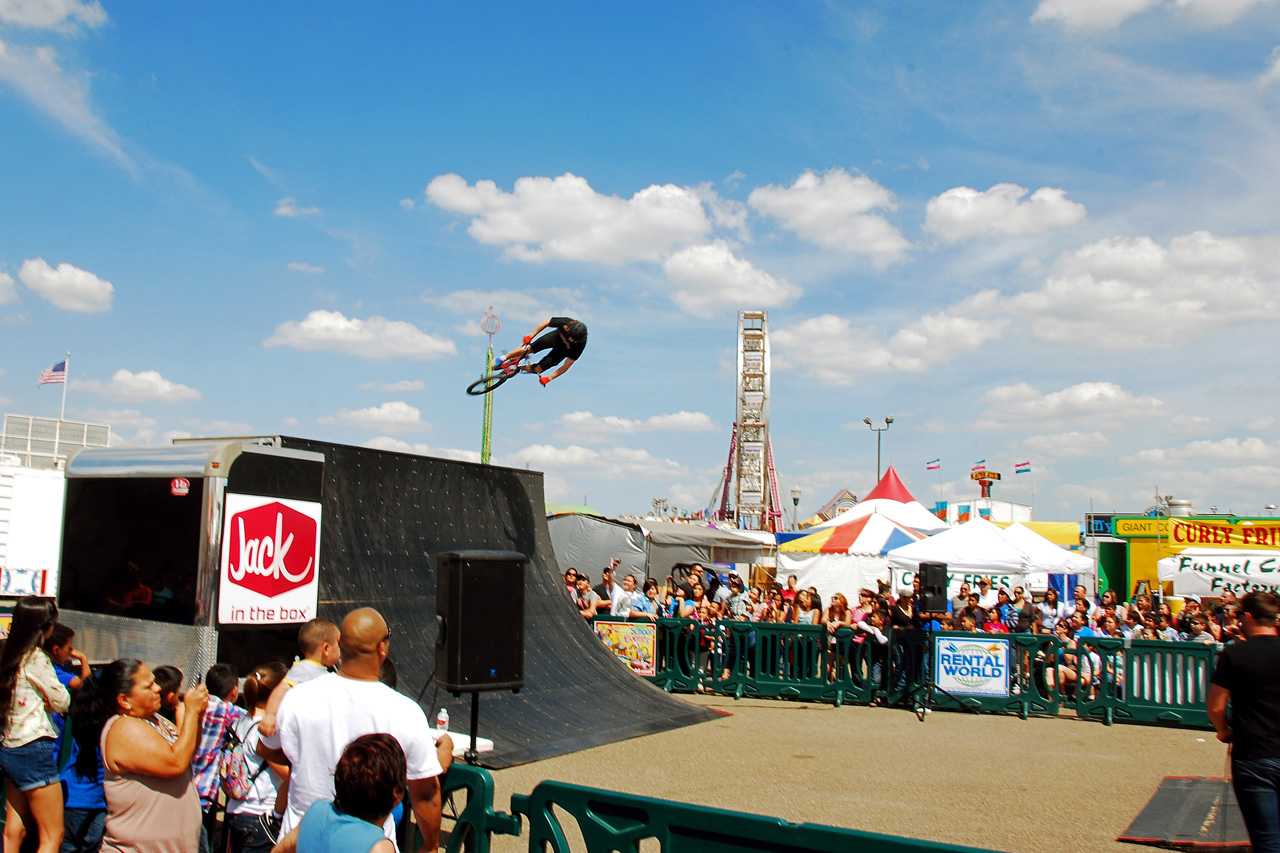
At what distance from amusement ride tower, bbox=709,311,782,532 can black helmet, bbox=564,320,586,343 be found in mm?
83287

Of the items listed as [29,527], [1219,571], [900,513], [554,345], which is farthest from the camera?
[900,513]

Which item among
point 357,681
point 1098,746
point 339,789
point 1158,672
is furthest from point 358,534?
point 1158,672

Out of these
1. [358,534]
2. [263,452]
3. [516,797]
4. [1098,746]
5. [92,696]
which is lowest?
[1098,746]

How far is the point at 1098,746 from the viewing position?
1011cm

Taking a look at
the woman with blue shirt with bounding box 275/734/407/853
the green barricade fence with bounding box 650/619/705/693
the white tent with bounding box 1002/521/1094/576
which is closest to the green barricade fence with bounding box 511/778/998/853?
the woman with blue shirt with bounding box 275/734/407/853

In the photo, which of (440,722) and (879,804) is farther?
(879,804)

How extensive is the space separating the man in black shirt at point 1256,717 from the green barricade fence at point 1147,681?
26.6 ft

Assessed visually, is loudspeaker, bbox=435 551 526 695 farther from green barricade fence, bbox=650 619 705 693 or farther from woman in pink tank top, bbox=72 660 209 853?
green barricade fence, bbox=650 619 705 693

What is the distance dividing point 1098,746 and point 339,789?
383 inches

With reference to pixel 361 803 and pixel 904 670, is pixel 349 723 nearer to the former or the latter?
pixel 361 803

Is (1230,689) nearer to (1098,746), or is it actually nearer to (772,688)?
(1098,746)

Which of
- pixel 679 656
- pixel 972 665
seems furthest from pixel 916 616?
pixel 679 656

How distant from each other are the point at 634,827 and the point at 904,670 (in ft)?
Answer: 32.7

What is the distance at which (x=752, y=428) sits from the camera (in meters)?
96.9
